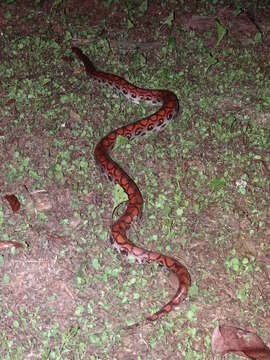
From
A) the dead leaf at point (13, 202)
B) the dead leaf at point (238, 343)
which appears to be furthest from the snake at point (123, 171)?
the dead leaf at point (13, 202)

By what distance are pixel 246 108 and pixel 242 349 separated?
13.4ft

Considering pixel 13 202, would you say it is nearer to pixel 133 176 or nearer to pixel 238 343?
pixel 133 176

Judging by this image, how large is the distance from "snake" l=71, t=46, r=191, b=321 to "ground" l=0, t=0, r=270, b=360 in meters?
0.10

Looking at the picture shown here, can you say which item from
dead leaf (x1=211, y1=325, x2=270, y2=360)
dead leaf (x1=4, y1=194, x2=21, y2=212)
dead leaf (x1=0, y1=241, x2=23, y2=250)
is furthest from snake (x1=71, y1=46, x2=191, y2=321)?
dead leaf (x1=4, y1=194, x2=21, y2=212)

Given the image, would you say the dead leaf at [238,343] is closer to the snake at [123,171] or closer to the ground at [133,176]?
the ground at [133,176]

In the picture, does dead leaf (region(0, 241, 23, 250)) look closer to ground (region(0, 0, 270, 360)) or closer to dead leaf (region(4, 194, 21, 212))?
ground (region(0, 0, 270, 360))

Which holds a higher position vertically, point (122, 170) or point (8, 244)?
point (8, 244)

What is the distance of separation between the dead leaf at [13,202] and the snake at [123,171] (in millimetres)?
1120

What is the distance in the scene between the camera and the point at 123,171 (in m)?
7.04

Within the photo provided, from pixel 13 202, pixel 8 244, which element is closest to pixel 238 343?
pixel 8 244

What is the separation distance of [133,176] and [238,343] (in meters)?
2.59

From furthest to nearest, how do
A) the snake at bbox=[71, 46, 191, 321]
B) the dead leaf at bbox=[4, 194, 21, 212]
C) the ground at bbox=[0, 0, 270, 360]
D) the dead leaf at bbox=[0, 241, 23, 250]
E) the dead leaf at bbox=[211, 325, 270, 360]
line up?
1. the dead leaf at bbox=[4, 194, 21, 212]
2. the dead leaf at bbox=[0, 241, 23, 250]
3. the snake at bbox=[71, 46, 191, 321]
4. the ground at bbox=[0, 0, 270, 360]
5. the dead leaf at bbox=[211, 325, 270, 360]

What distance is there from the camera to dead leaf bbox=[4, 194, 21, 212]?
6535mm

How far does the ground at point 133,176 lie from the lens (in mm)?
5465
